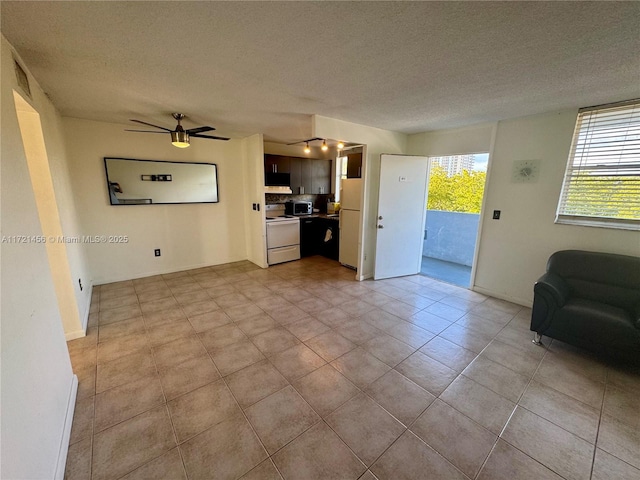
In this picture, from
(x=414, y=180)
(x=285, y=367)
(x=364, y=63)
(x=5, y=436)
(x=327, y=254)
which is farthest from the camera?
(x=327, y=254)

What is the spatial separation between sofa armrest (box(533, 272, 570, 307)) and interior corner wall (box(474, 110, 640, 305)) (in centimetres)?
57

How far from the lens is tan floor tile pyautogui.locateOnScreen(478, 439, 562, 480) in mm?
1316

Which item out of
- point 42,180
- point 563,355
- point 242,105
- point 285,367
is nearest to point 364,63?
point 242,105

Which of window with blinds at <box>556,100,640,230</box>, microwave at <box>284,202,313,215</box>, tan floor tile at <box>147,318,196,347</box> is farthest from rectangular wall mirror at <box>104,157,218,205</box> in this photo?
window with blinds at <box>556,100,640,230</box>

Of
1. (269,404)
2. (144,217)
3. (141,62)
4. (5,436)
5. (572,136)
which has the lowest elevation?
(269,404)

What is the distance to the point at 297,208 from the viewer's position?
17.5ft

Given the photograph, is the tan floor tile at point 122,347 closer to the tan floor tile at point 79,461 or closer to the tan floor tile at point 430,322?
the tan floor tile at point 79,461

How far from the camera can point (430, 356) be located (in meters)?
2.24

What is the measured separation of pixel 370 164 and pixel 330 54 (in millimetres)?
2310

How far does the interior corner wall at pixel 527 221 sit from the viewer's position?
2719mm

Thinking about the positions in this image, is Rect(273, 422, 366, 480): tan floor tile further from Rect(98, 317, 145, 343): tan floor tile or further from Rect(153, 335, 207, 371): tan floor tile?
Rect(98, 317, 145, 343): tan floor tile

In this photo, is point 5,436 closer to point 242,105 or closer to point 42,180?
point 42,180

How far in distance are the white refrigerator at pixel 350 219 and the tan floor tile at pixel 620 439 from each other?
125 inches

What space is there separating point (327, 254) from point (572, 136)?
392cm
